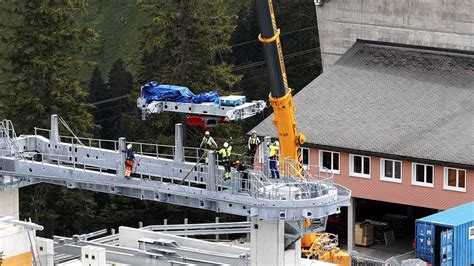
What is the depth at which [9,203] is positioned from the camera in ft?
259

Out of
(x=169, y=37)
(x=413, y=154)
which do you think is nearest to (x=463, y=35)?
(x=413, y=154)

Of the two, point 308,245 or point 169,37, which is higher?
point 169,37

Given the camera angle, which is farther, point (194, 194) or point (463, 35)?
point (463, 35)

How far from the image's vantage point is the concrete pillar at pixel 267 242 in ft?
240

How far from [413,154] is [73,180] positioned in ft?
82.5

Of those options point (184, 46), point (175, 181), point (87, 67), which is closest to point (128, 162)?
point (175, 181)

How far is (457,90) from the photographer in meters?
101

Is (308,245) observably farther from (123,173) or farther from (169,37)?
(169,37)

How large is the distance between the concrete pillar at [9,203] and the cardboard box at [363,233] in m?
25.4

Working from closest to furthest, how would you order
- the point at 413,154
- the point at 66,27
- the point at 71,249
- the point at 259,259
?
the point at 259,259, the point at 71,249, the point at 413,154, the point at 66,27

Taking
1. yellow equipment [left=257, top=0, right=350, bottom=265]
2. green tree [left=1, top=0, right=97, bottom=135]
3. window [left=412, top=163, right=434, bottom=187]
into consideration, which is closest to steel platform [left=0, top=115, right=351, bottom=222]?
yellow equipment [left=257, top=0, right=350, bottom=265]

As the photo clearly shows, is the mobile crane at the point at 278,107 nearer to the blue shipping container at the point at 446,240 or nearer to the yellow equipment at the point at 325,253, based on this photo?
the yellow equipment at the point at 325,253

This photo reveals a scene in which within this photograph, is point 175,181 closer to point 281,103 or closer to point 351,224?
point 281,103

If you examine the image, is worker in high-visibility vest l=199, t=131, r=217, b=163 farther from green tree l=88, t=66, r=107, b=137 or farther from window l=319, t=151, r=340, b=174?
green tree l=88, t=66, r=107, b=137
